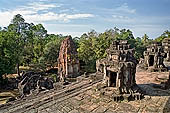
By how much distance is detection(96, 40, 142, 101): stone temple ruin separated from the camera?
939cm

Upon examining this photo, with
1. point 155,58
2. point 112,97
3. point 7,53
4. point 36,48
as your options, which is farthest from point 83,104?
point 36,48

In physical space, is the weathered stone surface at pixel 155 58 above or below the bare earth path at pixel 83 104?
above

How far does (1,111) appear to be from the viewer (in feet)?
25.9

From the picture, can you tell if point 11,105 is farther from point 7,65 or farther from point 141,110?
point 7,65

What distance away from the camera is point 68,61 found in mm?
23938

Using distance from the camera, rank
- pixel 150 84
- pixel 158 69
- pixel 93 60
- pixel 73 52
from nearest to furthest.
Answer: pixel 150 84, pixel 158 69, pixel 73 52, pixel 93 60

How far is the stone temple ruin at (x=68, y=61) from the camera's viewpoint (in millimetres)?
23906

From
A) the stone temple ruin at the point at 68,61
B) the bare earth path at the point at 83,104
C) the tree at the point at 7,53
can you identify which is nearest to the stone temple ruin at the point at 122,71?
the bare earth path at the point at 83,104

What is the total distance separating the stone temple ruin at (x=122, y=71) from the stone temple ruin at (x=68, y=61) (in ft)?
45.9

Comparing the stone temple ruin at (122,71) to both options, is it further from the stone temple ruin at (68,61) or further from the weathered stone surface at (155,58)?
the stone temple ruin at (68,61)

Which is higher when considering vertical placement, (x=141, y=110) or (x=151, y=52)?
(x=151, y=52)

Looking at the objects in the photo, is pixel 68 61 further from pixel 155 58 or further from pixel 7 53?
pixel 155 58

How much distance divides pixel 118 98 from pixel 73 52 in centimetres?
1630

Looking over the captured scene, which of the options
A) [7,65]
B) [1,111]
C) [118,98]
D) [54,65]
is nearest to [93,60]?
[54,65]
